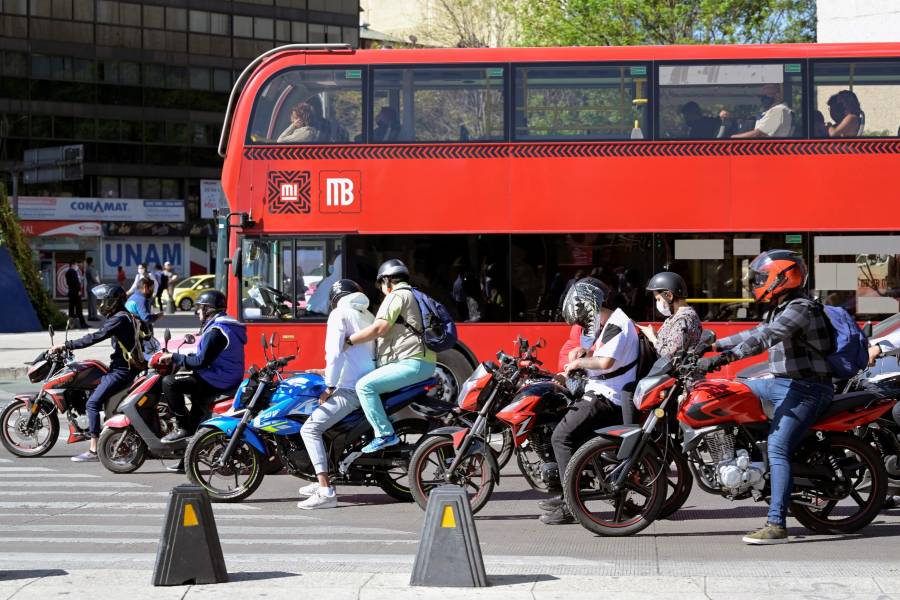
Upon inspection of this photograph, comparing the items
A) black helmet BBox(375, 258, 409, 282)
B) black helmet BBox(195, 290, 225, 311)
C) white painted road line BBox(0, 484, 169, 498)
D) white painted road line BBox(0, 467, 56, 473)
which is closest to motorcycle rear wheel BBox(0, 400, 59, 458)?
white painted road line BBox(0, 467, 56, 473)

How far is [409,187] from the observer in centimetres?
1530

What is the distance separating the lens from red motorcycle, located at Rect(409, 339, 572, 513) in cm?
902

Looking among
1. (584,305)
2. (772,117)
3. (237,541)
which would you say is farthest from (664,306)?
(772,117)

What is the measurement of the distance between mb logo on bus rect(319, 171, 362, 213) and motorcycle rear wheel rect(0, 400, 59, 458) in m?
4.03

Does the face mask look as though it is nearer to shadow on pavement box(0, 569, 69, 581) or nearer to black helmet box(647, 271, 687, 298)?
black helmet box(647, 271, 687, 298)

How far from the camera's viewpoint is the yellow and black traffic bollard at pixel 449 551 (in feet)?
22.2

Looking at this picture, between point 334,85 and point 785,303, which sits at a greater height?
point 334,85

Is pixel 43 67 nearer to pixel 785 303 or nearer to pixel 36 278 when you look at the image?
pixel 36 278

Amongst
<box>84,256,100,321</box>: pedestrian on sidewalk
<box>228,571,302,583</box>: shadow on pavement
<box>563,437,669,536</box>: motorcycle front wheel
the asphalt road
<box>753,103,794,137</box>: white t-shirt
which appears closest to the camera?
<box>228,571,302,583</box>: shadow on pavement

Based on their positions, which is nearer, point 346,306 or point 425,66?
point 346,306

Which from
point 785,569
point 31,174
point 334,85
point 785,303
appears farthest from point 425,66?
point 31,174

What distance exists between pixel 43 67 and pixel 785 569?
60294 millimetres

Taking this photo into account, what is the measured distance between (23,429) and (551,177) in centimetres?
625

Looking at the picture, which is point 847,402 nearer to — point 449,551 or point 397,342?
point 449,551
